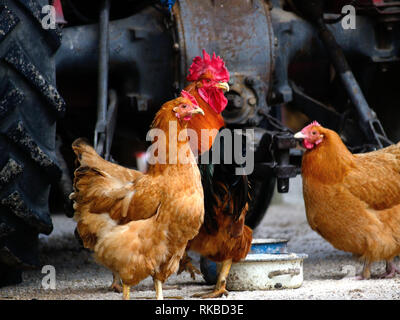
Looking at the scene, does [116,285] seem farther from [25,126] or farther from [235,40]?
[235,40]

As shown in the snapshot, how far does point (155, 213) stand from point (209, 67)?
825 millimetres

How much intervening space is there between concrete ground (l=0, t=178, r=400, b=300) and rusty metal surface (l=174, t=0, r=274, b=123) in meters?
0.95

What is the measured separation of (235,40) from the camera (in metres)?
3.53

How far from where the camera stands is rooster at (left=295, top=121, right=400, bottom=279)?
357cm

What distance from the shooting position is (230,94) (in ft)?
11.5

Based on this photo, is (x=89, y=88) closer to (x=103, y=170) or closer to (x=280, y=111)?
(x=103, y=170)

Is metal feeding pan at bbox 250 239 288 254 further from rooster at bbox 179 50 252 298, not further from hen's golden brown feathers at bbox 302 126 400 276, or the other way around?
rooster at bbox 179 50 252 298

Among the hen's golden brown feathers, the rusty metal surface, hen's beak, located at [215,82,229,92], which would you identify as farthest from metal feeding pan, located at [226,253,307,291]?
hen's beak, located at [215,82,229,92]

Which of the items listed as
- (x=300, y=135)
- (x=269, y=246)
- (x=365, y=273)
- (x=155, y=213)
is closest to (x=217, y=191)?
(x=155, y=213)

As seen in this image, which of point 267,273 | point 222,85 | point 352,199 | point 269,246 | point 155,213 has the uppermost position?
point 222,85

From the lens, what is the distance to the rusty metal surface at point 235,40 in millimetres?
3494

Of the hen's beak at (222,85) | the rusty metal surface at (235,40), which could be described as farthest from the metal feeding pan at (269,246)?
the hen's beak at (222,85)

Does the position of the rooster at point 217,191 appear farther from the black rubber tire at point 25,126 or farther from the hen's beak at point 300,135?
the black rubber tire at point 25,126

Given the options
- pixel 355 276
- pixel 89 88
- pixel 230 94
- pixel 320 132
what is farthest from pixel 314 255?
pixel 89 88
